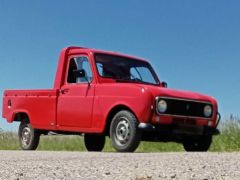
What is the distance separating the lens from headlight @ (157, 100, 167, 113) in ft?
33.8

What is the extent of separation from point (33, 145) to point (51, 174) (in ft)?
22.6

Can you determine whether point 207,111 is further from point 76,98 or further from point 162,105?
point 76,98

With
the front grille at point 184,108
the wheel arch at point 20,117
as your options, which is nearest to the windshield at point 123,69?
the front grille at point 184,108

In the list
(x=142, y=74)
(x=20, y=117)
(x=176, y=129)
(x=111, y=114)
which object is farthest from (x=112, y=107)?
(x=20, y=117)

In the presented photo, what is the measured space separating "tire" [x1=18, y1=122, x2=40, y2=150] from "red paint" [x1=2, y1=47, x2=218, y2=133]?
0.21 metres

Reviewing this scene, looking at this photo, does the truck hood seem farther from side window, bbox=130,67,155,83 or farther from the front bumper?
side window, bbox=130,67,155,83

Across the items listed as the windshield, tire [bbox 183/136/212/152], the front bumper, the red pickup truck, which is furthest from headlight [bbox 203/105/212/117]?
the windshield

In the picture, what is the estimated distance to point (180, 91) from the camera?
431 inches

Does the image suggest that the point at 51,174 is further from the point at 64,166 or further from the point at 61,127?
the point at 61,127

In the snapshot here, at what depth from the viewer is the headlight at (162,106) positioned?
406 inches

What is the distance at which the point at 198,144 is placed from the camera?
1166 centimetres

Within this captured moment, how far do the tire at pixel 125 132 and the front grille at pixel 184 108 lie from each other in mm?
643

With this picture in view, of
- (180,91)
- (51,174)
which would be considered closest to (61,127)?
(180,91)

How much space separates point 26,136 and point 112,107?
321 centimetres
